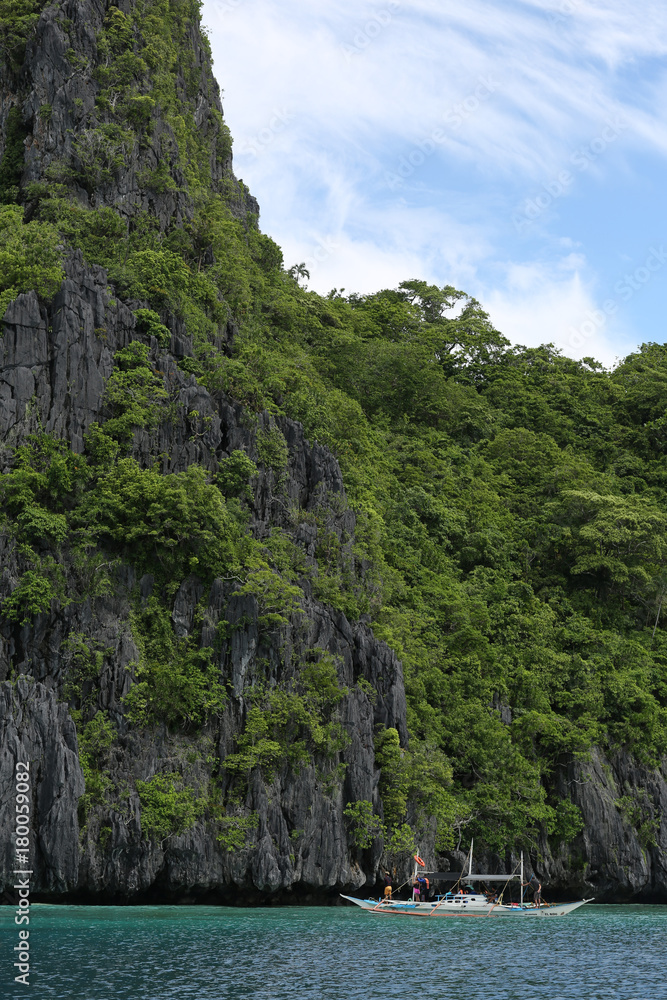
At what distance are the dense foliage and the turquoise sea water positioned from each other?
174 inches

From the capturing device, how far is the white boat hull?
34531mm

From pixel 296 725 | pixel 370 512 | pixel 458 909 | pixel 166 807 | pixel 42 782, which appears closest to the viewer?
pixel 42 782

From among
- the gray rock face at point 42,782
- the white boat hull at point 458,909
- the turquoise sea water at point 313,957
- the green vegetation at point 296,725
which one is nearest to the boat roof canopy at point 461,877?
the white boat hull at point 458,909

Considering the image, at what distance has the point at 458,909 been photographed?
36.1m

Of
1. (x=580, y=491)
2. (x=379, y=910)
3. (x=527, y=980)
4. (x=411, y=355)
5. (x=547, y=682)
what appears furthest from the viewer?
(x=411, y=355)

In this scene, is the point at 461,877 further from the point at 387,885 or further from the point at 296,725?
the point at 296,725

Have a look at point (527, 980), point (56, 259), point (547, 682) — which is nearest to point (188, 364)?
point (56, 259)

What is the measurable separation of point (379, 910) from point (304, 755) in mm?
5940

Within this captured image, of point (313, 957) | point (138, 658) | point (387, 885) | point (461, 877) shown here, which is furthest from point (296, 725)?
point (313, 957)

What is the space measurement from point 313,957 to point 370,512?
25.9 meters

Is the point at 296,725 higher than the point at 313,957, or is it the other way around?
the point at 296,725

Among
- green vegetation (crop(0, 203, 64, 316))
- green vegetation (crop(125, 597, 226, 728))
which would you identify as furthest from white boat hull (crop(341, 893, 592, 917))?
green vegetation (crop(0, 203, 64, 316))

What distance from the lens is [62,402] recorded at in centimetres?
3541

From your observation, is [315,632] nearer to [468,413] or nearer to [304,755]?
[304,755]
